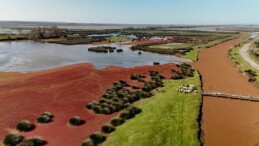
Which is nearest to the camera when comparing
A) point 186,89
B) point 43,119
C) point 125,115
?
point 43,119

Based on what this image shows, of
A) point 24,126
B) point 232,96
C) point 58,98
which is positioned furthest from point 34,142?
point 232,96

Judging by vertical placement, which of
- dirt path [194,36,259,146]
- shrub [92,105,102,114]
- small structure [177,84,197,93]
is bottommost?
dirt path [194,36,259,146]

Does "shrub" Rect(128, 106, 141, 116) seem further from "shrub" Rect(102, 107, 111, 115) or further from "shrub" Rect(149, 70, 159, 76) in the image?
"shrub" Rect(149, 70, 159, 76)

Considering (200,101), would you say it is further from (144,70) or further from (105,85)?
(144,70)

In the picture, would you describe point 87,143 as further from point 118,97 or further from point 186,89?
point 186,89

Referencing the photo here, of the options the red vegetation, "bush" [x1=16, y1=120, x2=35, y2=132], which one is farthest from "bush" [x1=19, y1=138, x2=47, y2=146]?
"bush" [x1=16, y1=120, x2=35, y2=132]
